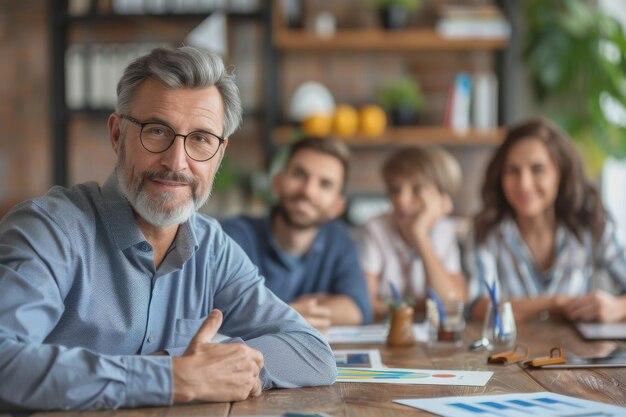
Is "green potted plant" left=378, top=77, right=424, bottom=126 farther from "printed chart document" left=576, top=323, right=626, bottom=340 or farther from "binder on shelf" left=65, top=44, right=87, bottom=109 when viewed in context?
"printed chart document" left=576, top=323, right=626, bottom=340

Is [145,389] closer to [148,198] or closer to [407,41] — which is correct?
[148,198]

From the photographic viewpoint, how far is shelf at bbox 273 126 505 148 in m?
4.26

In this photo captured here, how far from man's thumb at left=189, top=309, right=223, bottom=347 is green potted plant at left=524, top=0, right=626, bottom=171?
318cm

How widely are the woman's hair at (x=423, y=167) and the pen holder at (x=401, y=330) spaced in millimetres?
1017

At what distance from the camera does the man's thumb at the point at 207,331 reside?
1.38m

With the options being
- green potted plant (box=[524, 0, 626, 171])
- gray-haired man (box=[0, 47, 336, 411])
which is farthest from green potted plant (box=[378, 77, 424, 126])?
gray-haired man (box=[0, 47, 336, 411])

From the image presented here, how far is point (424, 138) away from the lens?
431 cm

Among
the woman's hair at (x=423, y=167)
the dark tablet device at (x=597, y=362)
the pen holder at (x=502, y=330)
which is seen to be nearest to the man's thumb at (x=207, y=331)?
the dark tablet device at (x=597, y=362)

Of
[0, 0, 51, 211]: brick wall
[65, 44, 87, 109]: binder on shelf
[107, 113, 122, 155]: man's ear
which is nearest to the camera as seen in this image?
[107, 113, 122, 155]: man's ear

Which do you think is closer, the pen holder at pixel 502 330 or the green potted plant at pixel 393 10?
the pen holder at pixel 502 330

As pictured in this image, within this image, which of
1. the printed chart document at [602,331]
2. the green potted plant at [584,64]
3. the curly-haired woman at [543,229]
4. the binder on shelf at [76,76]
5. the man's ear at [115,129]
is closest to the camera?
the man's ear at [115,129]

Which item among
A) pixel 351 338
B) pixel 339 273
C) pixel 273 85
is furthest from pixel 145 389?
pixel 273 85

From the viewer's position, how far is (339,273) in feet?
9.11

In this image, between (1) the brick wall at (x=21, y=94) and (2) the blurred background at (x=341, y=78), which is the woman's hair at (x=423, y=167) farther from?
(1) the brick wall at (x=21, y=94)
